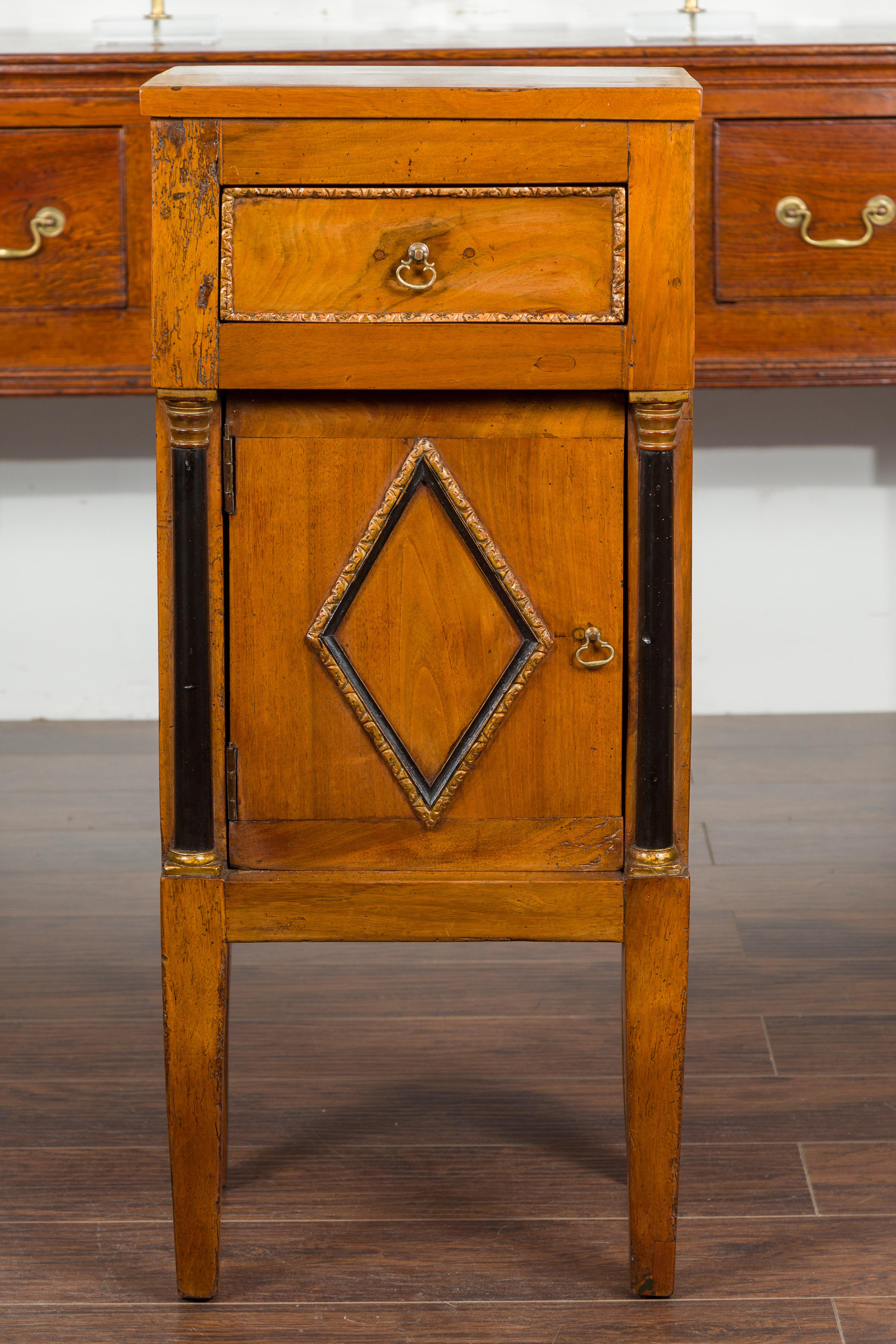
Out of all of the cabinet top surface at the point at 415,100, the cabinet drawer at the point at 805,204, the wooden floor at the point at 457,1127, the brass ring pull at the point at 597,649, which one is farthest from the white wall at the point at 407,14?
the brass ring pull at the point at 597,649

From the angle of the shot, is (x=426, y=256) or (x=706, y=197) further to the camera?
(x=706, y=197)

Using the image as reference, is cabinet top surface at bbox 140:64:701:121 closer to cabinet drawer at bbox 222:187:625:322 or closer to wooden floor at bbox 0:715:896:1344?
cabinet drawer at bbox 222:187:625:322

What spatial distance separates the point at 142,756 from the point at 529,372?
1529 mm

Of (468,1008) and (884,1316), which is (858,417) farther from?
(884,1316)

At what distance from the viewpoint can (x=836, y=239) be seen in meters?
1.91

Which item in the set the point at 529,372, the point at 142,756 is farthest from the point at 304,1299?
the point at 142,756

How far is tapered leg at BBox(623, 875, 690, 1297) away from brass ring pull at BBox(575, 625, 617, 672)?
0.51ft

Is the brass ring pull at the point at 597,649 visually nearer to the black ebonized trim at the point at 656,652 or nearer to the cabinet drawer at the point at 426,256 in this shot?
the black ebonized trim at the point at 656,652

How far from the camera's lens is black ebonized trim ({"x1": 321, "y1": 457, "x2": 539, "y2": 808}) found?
1.14 metres

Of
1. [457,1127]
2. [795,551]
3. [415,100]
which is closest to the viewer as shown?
[415,100]

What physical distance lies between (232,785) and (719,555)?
167 centimetres

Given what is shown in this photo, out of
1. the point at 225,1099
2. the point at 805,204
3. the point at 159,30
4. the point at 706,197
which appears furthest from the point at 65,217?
the point at 225,1099

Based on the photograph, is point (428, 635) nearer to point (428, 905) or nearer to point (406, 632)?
point (406, 632)

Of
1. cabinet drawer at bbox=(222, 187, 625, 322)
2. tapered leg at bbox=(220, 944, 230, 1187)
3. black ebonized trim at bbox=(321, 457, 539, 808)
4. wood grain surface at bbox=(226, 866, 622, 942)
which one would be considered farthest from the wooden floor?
cabinet drawer at bbox=(222, 187, 625, 322)
